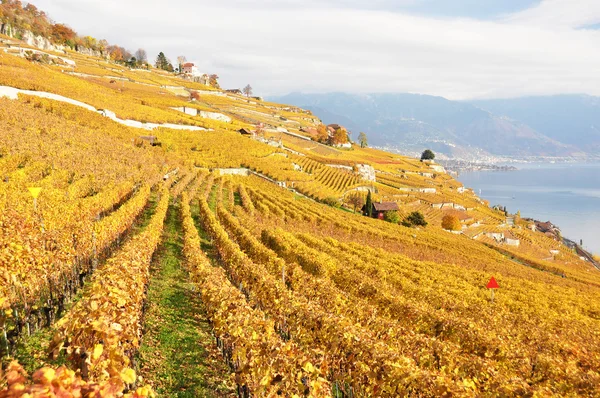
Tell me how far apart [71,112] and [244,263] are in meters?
45.1

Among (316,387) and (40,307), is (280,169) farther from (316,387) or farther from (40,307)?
(316,387)

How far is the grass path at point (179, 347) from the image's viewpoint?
843 centimetres

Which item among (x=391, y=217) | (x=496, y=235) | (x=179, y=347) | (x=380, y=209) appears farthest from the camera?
(x=496, y=235)

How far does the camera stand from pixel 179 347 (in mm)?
10078

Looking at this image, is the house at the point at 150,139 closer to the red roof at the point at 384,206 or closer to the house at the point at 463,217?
the red roof at the point at 384,206

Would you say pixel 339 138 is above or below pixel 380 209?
above

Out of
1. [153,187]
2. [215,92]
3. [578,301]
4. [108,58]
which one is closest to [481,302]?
[578,301]

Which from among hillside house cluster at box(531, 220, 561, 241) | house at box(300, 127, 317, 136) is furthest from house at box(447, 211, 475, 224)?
house at box(300, 127, 317, 136)

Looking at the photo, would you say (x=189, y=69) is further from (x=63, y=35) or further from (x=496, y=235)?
(x=496, y=235)

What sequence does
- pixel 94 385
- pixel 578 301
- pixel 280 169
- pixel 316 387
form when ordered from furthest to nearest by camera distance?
pixel 280 169
pixel 578 301
pixel 316 387
pixel 94 385

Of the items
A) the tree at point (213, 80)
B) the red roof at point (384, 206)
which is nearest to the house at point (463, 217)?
the red roof at point (384, 206)

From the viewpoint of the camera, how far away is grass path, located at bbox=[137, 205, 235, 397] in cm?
843

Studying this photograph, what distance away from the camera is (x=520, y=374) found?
9.55 m

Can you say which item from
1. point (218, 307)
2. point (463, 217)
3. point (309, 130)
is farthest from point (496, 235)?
point (218, 307)
